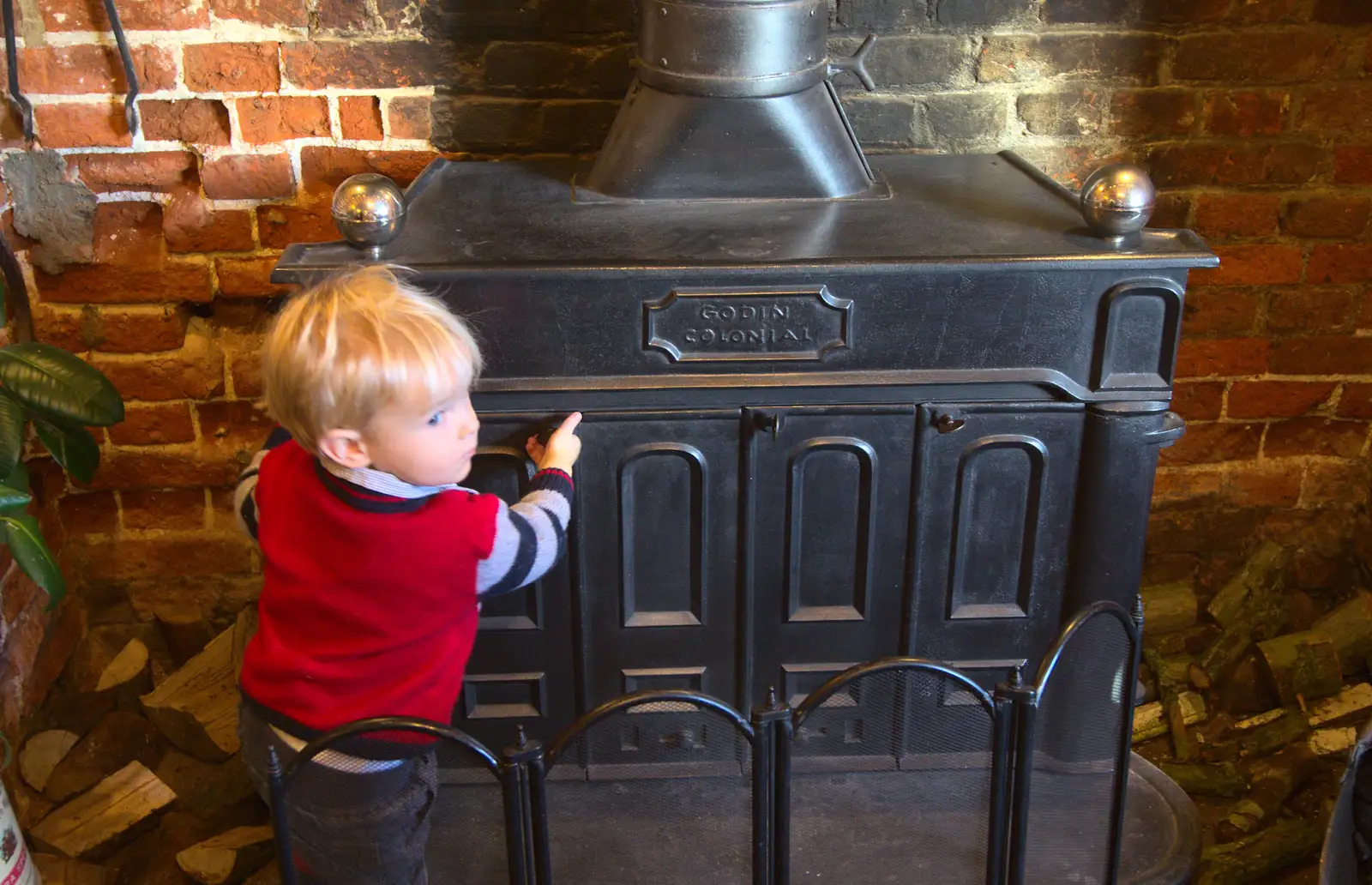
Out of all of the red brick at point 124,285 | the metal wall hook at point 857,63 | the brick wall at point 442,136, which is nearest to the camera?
the metal wall hook at point 857,63

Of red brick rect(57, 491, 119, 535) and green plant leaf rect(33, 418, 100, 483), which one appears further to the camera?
red brick rect(57, 491, 119, 535)

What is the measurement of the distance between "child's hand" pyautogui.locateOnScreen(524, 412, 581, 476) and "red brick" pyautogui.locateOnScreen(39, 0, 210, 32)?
1080mm

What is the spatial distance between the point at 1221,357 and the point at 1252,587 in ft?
1.61

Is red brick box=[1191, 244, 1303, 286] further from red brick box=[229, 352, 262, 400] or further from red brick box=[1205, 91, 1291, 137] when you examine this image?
red brick box=[229, 352, 262, 400]

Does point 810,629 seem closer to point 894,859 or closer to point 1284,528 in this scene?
point 894,859

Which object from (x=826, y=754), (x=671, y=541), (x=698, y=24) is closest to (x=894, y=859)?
(x=826, y=754)

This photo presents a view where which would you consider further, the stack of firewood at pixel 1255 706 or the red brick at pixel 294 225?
the red brick at pixel 294 225

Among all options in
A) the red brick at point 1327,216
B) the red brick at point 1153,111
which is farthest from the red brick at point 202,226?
the red brick at point 1327,216

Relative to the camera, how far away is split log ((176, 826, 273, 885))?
2275 millimetres

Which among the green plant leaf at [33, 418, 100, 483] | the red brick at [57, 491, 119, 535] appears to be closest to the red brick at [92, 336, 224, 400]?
the red brick at [57, 491, 119, 535]

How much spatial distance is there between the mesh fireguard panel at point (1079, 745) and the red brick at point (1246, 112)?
41.1 inches

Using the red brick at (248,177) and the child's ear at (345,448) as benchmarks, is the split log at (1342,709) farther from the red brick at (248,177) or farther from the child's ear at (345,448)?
the red brick at (248,177)

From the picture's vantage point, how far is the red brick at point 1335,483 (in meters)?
2.87

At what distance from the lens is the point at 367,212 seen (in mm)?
1907
